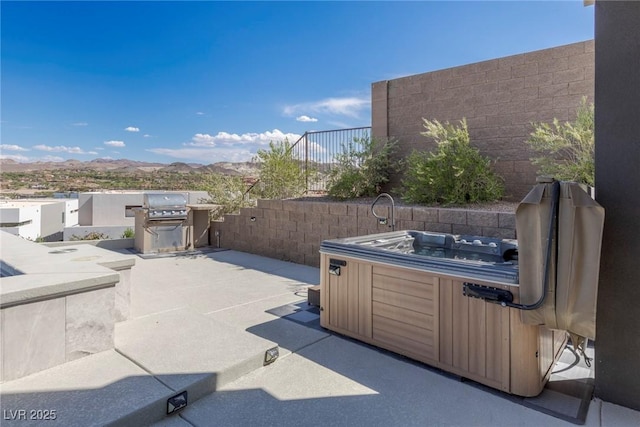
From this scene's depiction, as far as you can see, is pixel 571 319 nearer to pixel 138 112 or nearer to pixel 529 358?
pixel 529 358

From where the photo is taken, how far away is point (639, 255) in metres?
2.01

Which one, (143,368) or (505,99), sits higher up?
(505,99)

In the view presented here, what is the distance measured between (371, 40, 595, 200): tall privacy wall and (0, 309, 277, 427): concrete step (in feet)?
15.6

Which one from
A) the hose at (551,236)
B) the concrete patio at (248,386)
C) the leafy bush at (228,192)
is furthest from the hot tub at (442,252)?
the leafy bush at (228,192)

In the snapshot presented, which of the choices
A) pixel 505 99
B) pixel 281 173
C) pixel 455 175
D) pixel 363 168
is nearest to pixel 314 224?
pixel 363 168

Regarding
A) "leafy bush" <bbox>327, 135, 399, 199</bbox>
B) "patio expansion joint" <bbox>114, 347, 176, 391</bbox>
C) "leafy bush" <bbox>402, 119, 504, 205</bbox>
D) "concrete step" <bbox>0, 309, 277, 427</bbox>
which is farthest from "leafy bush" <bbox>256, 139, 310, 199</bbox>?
"patio expansion joint" <bbox>114, 347, 176, 391</bbox>

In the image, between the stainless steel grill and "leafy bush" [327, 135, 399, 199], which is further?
the stainless steel grill

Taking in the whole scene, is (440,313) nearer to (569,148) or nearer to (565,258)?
(565,258)

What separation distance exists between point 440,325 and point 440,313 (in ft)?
0.28

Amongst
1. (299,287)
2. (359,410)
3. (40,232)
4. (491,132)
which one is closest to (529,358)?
(359,410)

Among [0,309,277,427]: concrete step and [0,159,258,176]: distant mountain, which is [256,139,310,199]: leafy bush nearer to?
[0,309,277,427]: concrete step

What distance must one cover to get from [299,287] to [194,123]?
1813 cm

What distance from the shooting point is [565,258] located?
1.97m

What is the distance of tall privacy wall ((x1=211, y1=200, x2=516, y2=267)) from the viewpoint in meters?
4.18
